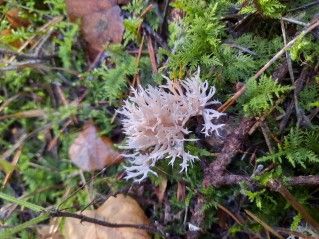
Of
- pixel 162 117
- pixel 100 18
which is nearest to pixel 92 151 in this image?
pixel 162 117

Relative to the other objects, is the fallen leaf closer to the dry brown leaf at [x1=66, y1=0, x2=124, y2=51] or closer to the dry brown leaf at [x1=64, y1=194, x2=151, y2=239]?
the dry brown leaf at [x1=66, y1=0, x2=124, y2=51]

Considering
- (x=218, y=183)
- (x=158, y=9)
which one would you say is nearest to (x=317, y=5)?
(x=158, y=9)

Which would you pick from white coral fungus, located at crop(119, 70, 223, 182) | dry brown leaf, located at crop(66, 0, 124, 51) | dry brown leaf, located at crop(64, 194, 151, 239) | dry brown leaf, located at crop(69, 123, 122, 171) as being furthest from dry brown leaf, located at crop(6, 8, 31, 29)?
dry brown leaf, located at crop(64, 194, 151, 239)

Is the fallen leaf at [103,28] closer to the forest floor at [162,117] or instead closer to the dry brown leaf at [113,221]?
the forest floor at [162,117]

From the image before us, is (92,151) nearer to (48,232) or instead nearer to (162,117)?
(48,232)

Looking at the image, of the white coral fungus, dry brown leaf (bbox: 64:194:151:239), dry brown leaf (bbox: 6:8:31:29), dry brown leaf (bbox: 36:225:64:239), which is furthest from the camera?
dry brown leaf (bbox: 6:8:31:29)

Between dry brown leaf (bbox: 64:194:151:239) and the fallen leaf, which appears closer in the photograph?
dry brown leaf (bbox: 64:194:151:239)

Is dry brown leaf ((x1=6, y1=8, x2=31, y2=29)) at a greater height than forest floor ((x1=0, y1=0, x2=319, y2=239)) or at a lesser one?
greater
